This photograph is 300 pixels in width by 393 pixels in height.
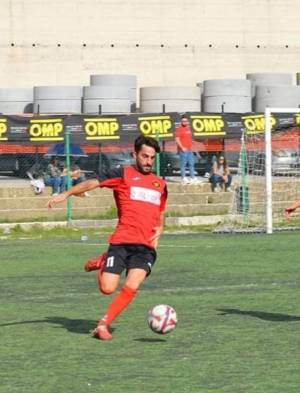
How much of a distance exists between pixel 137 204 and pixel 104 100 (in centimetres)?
3018

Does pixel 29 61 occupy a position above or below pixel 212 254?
above

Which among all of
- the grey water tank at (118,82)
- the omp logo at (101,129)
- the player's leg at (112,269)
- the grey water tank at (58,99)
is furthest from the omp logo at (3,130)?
the player's leg at (112,269)

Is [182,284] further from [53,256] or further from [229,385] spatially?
[229,385]

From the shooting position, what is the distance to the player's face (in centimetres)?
1134

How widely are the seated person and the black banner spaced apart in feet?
3.39

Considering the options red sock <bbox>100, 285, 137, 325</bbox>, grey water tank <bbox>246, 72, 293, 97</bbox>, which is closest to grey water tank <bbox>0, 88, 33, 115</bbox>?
grey water tank <bbox>246, 72, 293, 97</bbox>

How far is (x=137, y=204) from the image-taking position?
461 inches

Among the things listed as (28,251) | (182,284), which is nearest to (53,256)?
(28,251)

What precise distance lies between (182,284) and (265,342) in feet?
17.7

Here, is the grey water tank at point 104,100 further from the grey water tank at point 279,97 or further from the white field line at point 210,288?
the white field line at point 210,288

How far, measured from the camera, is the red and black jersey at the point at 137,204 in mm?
11664

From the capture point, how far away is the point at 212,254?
2098cm

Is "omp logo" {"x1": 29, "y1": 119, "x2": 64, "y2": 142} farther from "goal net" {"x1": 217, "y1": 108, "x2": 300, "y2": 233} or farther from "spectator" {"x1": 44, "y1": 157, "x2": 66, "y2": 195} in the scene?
"goal net" {"x1": 217, "y1": 108, "x2": 300, "y2": 233}

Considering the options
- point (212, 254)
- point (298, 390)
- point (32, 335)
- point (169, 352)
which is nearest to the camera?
point (298, 390)
